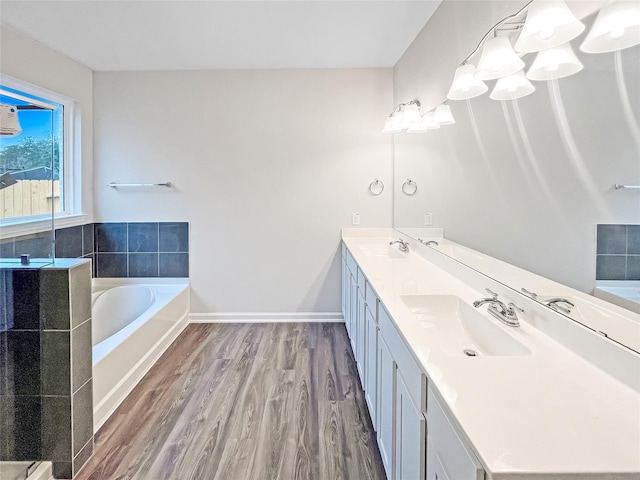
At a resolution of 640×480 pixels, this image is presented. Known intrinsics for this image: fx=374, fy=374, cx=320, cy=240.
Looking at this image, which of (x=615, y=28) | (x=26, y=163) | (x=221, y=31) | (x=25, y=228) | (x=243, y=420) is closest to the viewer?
(x=615, y=28)

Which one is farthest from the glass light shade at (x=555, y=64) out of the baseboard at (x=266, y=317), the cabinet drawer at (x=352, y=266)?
the baseboard at (x=266, y=317)

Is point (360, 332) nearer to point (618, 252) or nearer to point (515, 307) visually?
point (515, 307)

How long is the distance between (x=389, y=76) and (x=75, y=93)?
9.81 ft

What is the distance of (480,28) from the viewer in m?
1.97

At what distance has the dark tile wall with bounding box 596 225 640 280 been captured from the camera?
1.04 meters

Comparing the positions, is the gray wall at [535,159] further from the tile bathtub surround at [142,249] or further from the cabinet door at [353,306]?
the tile bathtub surround at [142,249]

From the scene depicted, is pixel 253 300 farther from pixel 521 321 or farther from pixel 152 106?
pixel 521 321

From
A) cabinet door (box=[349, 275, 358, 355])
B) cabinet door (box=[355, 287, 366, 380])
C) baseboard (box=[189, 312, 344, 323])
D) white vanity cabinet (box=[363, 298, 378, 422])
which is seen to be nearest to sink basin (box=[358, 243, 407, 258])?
cabinet door (box=[349, 275, 358, 355])

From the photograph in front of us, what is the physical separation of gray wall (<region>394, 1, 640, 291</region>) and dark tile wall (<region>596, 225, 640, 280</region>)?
27 millimetres

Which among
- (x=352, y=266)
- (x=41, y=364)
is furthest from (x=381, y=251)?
(x=41, y=364)

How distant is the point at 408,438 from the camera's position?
4.16 feet

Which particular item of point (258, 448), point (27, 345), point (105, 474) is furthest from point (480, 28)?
point (105, 474)

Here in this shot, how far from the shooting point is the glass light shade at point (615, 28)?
992 mm

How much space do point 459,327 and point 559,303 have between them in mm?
472
